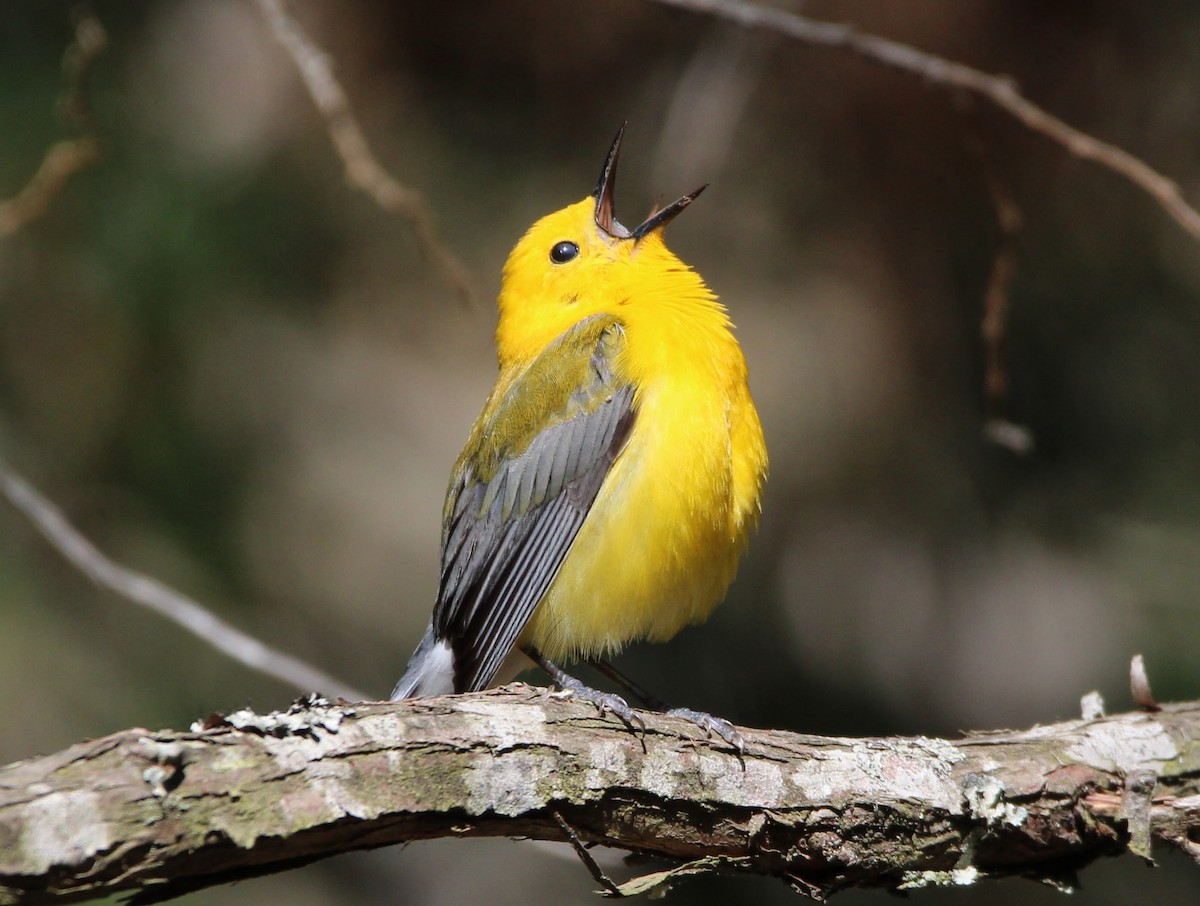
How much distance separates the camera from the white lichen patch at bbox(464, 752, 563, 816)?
2646mm

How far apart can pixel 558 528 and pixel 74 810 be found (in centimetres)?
187

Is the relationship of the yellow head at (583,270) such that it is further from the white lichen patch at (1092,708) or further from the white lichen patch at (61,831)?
the white lichen patch at (61,831)

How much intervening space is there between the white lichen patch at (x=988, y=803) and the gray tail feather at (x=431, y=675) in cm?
157

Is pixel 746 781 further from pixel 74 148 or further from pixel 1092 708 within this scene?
pixel 74 148

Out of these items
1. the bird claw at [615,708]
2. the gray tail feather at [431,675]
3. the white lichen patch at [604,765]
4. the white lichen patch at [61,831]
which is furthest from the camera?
the gray tail feather at [431,675]

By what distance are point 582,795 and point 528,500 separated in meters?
1.32

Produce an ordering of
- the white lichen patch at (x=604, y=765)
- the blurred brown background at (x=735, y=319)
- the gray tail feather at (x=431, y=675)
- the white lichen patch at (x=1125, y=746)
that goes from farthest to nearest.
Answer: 1. the blurred brown background at (x=735, y=319)
2. the gray tail feather at (x=431, y=675)
3. the white lichen patch at (x=1125, y=746)
4. the white lichen patch at (x=604, y=765)

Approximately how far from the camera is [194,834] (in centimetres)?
225

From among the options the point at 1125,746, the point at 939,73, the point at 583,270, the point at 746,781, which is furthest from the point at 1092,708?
the point at 583,270

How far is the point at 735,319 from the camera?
712cm

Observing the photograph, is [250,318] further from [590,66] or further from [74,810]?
[74,810]

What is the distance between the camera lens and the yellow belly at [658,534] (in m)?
3.58

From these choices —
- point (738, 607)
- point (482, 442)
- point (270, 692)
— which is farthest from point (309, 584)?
point (482, 442)

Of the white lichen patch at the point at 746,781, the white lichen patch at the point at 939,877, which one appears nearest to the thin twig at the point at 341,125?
the white lichen patch at the point at 746,781
